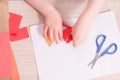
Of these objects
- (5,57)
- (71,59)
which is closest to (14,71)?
(5,57)

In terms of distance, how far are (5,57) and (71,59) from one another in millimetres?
174

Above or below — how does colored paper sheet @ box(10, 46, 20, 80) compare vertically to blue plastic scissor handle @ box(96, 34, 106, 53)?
below

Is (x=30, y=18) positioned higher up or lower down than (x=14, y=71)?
higher up

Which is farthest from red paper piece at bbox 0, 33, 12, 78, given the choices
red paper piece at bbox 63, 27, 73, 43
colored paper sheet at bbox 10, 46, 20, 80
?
red paper piece at bbox 63, 27, 73, 43

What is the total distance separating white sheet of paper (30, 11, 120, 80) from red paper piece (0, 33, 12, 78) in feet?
0.24

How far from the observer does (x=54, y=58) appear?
2.51 ft

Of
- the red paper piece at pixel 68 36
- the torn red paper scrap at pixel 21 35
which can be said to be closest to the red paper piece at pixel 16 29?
the torn red paper scrap at pixel 21 35

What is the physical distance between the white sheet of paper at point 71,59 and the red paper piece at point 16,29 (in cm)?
2

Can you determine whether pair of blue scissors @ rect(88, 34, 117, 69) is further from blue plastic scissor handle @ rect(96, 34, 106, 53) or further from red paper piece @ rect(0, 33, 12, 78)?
red paper piece @ rect(0, 33, 12, 78)

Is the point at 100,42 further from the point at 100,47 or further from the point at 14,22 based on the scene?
the point at 14,22

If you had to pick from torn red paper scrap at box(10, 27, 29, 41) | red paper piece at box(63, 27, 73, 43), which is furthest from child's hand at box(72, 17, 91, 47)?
torn red paper scrap at box(10, 27, 29, 41)

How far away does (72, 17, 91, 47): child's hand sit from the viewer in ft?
2.48

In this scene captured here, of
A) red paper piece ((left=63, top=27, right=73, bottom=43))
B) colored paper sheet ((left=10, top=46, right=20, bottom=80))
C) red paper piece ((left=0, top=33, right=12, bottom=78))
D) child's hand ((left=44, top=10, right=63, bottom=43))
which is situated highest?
child's hand ((left=44, top=10, right=63, bottom=43))

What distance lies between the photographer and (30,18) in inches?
31.7
